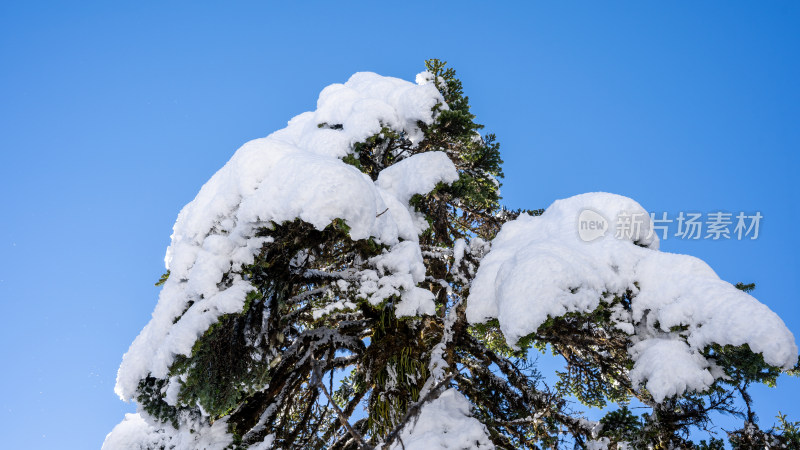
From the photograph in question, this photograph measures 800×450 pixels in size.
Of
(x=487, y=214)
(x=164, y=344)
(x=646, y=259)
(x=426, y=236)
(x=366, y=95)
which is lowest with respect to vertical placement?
(x=164, y=344)

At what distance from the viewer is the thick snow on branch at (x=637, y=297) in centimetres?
362

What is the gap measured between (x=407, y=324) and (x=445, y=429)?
1.37 meters

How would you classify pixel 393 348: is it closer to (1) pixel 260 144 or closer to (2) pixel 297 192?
(2) pixel 297 192

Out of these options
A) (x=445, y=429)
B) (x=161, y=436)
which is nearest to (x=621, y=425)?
(x=445, y=429)

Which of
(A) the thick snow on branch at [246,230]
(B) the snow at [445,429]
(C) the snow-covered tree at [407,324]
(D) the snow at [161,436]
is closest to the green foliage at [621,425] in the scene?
(C) the snow-covered tree at [407,324]

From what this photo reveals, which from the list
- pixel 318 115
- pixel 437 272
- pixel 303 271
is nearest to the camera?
pixel 303 271

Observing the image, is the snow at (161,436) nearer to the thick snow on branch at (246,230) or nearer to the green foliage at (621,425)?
the thick snow on branch at (246,230)

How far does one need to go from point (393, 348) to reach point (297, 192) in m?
2.45

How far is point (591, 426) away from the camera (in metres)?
4.45

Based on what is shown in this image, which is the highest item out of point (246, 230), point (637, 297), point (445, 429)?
point (637, 297)

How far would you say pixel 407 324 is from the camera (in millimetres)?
5457

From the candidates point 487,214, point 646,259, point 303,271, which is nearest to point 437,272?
point 487,214

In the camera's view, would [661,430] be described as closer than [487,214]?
Yes

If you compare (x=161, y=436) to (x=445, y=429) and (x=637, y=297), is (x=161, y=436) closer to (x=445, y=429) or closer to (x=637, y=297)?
(x=445, y=429)
